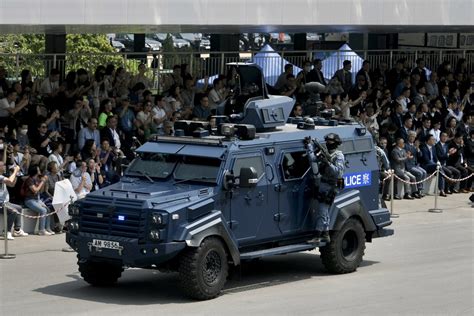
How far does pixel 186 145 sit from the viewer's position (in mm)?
17859

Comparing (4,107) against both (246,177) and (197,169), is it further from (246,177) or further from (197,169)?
(246,177)

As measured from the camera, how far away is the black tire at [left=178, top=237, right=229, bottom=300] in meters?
16.5

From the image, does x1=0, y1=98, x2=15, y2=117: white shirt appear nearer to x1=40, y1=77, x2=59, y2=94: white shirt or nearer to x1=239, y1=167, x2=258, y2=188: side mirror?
x1=40, y1=77, x2=59, y2=94: white shirt

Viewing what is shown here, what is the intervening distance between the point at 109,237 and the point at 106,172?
7.14 metres

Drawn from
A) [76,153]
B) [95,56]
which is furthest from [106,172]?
[95,56]

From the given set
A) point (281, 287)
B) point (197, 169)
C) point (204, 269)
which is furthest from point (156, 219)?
point (281, 287)

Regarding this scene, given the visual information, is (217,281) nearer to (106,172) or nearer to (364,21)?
(106,172)

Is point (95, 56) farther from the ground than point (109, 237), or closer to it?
farther from the ground

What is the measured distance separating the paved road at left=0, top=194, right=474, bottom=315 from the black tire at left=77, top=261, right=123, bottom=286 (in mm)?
152

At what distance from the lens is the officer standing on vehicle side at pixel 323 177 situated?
1833 centimetres

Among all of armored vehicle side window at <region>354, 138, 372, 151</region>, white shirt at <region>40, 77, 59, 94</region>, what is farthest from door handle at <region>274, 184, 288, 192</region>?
white shirt at <region>40, 77, 59, 94</region>

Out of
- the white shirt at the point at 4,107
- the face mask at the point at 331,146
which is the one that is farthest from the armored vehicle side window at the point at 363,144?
the white shirt at the point at 4,107

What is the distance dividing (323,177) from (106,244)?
3.67 metres

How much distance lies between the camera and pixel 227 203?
17.2 m
